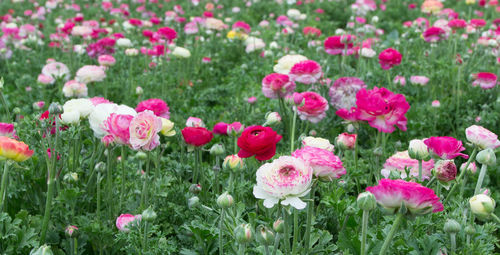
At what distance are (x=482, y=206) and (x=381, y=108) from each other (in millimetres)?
493

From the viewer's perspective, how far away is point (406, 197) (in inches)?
37.5

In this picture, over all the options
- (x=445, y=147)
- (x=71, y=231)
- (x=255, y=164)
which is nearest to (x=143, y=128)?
(x=71, y=231)

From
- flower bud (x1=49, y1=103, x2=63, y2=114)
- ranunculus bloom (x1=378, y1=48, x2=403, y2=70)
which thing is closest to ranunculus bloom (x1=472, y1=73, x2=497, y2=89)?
ranunculus bloom (x1=378, y1=48, x2=403, y2=70)

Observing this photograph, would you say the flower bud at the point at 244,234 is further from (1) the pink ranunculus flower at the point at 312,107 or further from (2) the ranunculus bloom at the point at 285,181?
(1) the pink ranunculus flower at the point at 312,107

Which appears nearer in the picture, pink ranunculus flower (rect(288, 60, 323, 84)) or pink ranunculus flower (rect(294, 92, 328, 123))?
pink ranunculus flower (rect(294, 92, 328, 123))

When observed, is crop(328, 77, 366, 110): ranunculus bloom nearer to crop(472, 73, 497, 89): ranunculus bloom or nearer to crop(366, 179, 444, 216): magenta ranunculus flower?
crop(472, 73, 497, 89): ranunculus bloom

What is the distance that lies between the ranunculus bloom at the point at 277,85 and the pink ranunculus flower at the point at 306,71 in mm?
57

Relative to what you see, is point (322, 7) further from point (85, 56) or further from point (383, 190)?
point (383, 190)

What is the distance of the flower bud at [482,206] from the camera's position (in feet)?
3.57

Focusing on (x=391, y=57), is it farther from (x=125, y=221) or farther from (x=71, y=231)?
(x=71, y=231)

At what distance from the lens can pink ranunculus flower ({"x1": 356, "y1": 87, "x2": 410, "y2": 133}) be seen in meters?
1.50

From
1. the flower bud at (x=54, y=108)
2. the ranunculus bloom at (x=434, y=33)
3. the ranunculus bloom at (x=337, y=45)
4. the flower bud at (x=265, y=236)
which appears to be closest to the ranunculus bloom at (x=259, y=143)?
the flower bud at (x=265, y=236)

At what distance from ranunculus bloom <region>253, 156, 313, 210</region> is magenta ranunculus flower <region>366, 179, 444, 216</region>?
156 mm

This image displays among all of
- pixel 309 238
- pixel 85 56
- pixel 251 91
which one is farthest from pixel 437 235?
pixel 85 56
